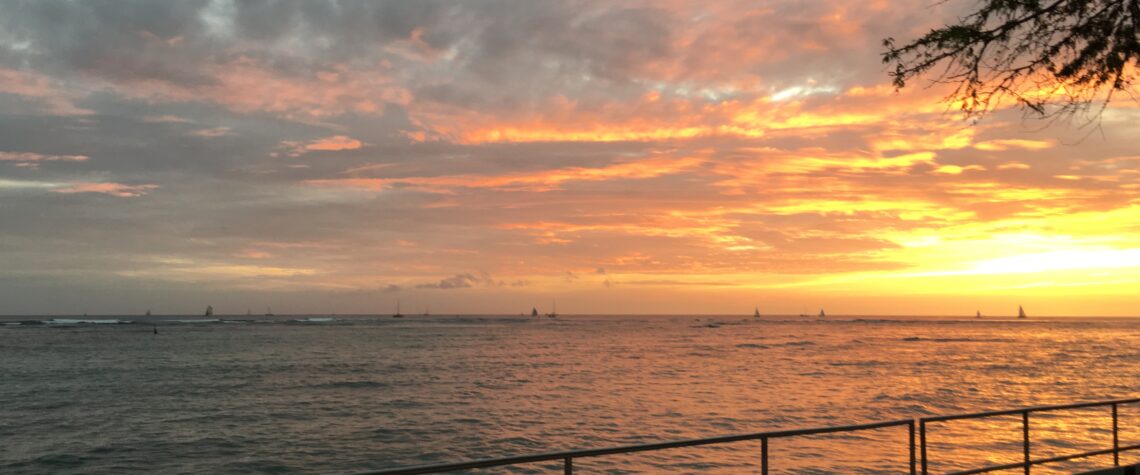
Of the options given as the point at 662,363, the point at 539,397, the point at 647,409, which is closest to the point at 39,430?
the point at 539,397

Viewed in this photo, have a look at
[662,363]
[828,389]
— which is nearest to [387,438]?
[828,389]

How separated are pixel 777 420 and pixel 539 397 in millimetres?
12360

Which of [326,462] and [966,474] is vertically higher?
[966,474]

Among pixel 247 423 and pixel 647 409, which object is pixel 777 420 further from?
pixel 247 423

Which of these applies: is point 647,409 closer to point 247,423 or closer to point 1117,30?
point 247,423

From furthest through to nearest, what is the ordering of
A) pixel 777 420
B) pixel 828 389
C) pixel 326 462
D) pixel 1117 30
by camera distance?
1. pixel 828 389
2. pixel 777 420
3. pixel 326 462
4. pixel 1117 30

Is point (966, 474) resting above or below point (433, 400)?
above

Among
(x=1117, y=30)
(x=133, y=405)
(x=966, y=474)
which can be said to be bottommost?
(x=133, y=405)

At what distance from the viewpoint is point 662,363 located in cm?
6203

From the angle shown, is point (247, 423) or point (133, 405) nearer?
point (247, 423)

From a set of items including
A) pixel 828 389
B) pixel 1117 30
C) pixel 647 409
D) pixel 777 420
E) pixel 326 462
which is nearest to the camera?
pixel 1117 30

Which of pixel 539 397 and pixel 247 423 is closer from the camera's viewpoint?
pixel 247 423

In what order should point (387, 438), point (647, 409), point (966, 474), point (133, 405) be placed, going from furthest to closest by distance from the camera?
point (133, 405) < point (647, 409) < point (387, 438) < point (966, 474)

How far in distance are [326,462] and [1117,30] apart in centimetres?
1989
